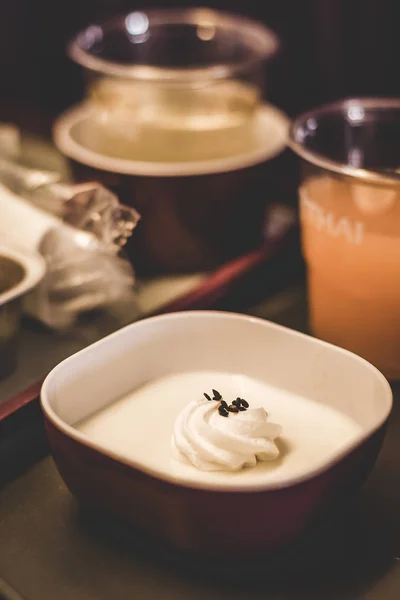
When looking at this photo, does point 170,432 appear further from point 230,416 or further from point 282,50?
point 282,50

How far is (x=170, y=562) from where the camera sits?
103 cm

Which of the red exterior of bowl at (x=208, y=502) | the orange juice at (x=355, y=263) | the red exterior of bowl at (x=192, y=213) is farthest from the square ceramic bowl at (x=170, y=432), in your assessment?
the red exterior of bowl at (x=192, y=213)

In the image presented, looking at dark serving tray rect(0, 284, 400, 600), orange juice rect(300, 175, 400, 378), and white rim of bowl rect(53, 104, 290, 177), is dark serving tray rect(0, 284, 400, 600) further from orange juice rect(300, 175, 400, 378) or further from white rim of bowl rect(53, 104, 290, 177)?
white rim of bowl rect(53, 104, 290, 177)

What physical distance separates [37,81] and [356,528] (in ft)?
6.52

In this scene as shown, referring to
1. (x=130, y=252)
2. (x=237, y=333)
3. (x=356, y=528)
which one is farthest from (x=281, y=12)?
(x=356, y=528)

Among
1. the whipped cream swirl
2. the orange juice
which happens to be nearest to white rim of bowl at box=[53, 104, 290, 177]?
the orange juice

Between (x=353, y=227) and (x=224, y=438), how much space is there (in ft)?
1.45

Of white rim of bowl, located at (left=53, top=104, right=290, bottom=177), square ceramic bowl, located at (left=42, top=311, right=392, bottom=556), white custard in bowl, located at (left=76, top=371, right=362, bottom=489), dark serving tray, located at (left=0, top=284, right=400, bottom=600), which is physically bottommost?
dark serving tray, located at (left=0, top=284, right=400, bottom=600)

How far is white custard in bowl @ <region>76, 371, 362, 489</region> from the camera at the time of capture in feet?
3.53

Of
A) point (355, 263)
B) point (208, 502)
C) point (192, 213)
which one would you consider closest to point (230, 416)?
point (208, 502)

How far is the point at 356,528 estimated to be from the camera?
1086 mm

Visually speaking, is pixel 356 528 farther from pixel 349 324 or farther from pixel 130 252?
pixel 130 252

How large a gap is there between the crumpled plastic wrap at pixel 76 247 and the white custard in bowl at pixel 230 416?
28cm

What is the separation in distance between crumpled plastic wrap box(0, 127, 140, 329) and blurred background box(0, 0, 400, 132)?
0.82 m
